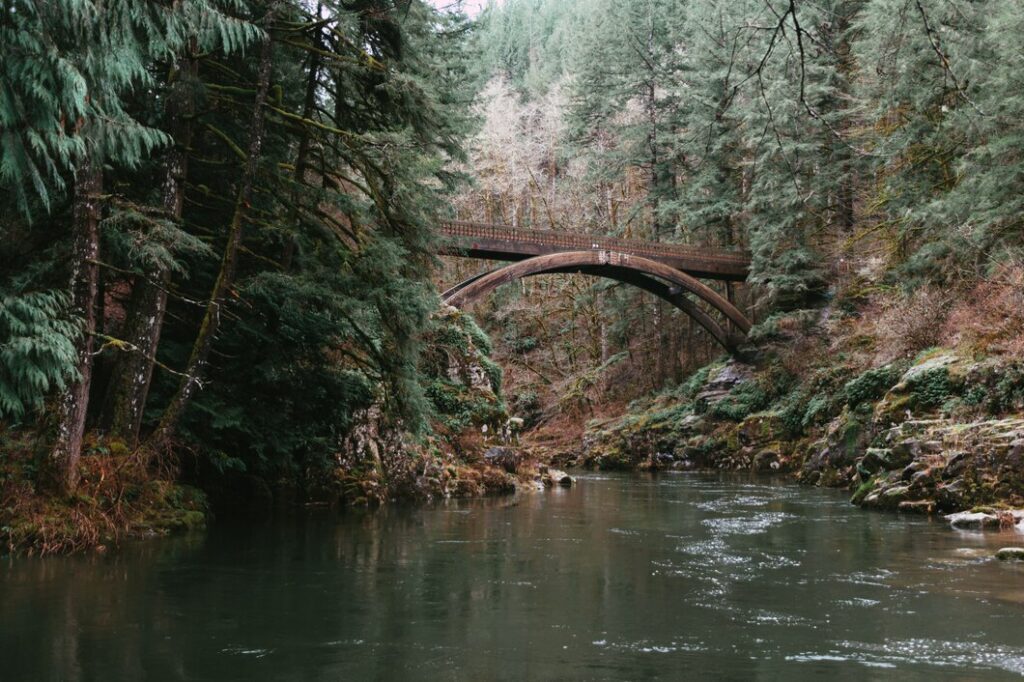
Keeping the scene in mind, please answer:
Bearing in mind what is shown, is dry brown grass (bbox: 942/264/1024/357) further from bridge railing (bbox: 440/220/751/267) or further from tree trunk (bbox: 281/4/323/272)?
bridge railing (bbox: 440/220/751/267)

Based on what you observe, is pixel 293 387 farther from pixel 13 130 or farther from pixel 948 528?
pixel 948 528

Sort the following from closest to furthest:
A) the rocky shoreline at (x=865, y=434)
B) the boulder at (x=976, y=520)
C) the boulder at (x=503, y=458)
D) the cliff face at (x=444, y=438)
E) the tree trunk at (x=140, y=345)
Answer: the tree trunk at (x=140, y=345), the boulder at (x=976, y=520), the rocky shoreline at (x=865, y=434), the cliff face at (x=444, y=438), the boulder at (x=503, y=458)

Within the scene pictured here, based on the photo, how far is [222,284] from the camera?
9.93 metres

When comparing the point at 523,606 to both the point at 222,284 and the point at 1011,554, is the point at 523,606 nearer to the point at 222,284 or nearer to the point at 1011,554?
the point at 1011,554

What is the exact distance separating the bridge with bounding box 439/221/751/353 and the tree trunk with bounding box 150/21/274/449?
307 inches

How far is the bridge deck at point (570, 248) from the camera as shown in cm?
2225

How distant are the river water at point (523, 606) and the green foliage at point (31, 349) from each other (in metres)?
1.46

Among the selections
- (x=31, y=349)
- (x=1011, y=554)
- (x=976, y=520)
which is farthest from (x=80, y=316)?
(x=976, y=520)

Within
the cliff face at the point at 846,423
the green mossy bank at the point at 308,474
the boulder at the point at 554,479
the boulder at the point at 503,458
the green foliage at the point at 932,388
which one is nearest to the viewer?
the green mossy bank at the point at 308,474

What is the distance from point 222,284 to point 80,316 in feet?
6.55

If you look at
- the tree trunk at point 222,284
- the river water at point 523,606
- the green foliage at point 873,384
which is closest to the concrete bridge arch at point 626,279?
the green foliage at point 873,384

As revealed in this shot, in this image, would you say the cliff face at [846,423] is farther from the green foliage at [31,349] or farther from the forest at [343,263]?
the green foliage at [31,349]

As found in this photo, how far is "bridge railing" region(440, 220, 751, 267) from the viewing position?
2217 centimetres

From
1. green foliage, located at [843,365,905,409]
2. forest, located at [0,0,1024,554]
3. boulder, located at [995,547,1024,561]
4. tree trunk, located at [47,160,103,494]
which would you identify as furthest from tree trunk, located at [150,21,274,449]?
green foliage, located at [843,365,905,409]
